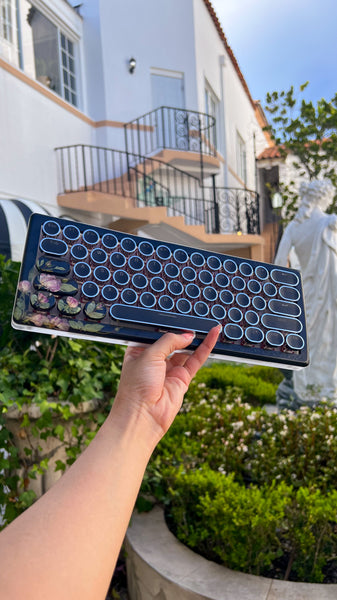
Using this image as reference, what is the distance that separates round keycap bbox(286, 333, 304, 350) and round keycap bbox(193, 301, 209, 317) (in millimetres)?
241

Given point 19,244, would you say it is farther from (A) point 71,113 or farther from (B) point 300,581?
(B) point 300,581

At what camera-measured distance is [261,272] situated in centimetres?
136

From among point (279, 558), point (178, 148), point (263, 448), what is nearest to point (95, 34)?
point (178, 148)

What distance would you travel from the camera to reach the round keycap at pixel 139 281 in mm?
1191

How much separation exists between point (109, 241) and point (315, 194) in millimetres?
3992

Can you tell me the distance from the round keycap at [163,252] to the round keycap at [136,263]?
0.05 metres

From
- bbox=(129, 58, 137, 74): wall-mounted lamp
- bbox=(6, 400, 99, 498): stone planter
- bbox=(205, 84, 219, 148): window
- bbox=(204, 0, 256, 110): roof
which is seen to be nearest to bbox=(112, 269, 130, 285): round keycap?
bbox=(6, 400, 99, 498): stone planter

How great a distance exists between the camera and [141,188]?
37.0ft

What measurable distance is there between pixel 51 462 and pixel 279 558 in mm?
1210

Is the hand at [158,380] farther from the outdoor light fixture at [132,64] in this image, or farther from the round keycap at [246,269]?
the outdoor light fixture at [132,64]

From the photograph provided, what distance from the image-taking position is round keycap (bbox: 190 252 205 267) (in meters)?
1.28

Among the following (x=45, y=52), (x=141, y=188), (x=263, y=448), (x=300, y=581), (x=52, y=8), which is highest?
(x=52, y=8)

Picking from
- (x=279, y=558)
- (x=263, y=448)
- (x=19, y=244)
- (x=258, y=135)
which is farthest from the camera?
Result: (x=258, y=135)

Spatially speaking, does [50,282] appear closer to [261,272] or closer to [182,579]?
[261,272]
